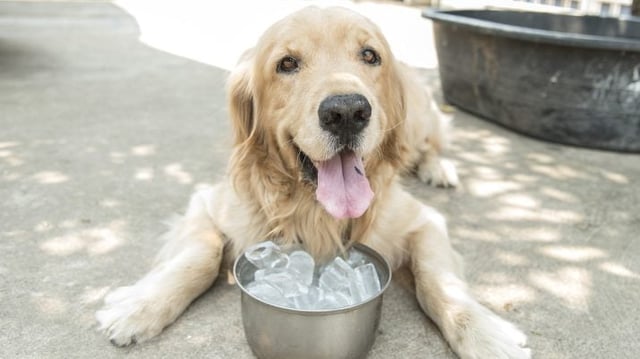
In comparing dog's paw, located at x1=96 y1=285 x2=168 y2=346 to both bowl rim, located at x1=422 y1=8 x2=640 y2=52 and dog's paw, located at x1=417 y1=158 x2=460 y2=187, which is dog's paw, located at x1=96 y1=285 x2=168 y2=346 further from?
bowl rim, located at x1=422 y1=8 x2=640 y2=52

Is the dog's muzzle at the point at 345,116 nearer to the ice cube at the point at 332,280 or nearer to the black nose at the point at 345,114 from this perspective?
the black nose at the point at 345,114

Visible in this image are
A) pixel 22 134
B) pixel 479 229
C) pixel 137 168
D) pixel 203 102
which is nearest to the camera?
pixel 479 229

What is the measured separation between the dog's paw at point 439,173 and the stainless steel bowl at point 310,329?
7.00ft

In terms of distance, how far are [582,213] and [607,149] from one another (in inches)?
57.0

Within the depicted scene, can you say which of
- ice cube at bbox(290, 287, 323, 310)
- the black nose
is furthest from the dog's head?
ice cube at bbox(290, 287, 323, 310)

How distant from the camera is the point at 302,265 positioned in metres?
2.75

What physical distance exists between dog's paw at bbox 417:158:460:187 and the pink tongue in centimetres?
179

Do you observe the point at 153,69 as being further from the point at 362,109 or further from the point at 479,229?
the point at 362,109

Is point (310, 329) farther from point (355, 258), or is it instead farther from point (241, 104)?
point (241, 104)

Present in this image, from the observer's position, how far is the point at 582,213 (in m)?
3.89

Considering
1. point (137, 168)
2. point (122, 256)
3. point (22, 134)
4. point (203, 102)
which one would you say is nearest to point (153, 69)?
point (203, 102)

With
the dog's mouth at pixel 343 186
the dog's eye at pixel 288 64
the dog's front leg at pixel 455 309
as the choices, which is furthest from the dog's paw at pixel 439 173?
the dog's eye at pixel 288 64

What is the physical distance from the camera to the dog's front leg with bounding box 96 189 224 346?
8.39 ft

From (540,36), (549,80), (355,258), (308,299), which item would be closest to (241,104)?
(355,258)
